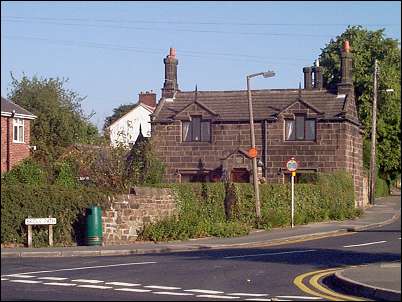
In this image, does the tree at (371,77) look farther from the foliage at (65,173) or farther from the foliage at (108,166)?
the foliage at (65,173)

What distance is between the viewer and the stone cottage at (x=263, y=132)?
1959 inches

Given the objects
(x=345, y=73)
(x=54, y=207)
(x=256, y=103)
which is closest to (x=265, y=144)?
(x=256, y=103)

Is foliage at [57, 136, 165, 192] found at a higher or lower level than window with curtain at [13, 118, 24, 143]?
lower

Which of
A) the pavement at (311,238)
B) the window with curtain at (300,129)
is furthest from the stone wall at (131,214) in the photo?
the window with curtain at (300,129)

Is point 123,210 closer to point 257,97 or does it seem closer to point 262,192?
point 262,192

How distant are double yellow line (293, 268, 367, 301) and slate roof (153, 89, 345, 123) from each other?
→ 98.6 feet

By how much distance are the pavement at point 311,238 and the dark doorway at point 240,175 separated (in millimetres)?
6959

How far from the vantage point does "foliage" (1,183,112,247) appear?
91.5ft

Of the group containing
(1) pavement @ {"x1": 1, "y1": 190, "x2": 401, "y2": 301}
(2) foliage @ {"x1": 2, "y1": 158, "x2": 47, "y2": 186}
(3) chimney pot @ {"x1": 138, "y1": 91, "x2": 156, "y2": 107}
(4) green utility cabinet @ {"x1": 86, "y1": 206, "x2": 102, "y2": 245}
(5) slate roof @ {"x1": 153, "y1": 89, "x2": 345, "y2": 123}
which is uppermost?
(3) chimney pot @ {"x1": 138, "y1": 91, "x2": 156, "y2": 107}

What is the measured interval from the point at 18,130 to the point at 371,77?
93.2ft

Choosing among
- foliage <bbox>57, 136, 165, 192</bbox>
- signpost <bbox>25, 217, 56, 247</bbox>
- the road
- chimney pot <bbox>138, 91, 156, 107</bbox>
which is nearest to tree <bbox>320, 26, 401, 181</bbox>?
chimney pot <bbox>138, 91, 156, 107</bbox>

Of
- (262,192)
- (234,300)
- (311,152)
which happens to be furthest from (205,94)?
(234,300)

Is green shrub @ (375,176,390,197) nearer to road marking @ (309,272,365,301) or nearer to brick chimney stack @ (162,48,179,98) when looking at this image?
brick chimney stack @ (162,48,179,98)

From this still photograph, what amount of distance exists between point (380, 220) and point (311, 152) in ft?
21.7
